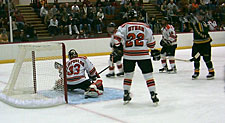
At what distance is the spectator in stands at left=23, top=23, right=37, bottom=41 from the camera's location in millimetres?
12427

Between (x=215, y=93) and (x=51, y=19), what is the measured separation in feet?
29.8

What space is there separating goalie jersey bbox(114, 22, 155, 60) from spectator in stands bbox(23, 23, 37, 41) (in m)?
8.03

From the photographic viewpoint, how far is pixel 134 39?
4.86 meters

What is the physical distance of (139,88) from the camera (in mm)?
6441

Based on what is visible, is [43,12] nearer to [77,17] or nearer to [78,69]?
[77,17]

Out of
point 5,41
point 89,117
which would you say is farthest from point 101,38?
point 89,117

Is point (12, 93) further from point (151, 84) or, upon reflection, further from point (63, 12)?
point (63, 12)

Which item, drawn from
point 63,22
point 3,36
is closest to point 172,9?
point 63,22

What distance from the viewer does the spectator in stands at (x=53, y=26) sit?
43.5 ft

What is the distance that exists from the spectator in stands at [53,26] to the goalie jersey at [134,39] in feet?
28.4

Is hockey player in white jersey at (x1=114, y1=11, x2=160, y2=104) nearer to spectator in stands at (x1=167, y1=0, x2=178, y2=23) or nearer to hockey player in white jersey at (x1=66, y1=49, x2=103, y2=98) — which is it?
hockey player in white jersey at (x1=66, y1=49, x2=103, y2=98)

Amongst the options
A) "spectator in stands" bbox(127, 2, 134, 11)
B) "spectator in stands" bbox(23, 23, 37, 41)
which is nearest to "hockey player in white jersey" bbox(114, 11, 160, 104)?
"spectator in stands" bbox(23, 23, 37, 41)

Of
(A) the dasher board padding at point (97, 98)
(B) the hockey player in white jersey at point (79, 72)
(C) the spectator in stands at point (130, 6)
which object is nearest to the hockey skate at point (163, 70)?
(A) the dasher board padding at point (97, 98)

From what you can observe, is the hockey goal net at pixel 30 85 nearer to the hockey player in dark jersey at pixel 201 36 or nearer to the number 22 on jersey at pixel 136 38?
the number 22 on jersey at pixel 136 38
